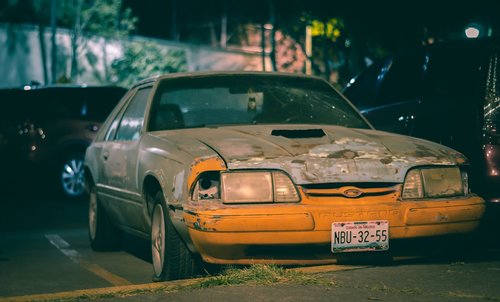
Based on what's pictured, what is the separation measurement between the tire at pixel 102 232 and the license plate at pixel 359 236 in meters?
3.18

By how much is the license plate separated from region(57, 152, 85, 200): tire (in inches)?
383

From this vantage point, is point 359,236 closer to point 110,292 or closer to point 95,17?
point 110,292

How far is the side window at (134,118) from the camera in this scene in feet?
25.6

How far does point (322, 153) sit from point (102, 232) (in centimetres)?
320

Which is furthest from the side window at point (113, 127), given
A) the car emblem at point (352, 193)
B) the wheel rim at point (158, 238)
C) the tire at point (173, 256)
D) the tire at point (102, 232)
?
the car emblem at point (352, 193)

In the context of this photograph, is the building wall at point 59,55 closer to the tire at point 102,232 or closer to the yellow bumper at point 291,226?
the tire at point 102,232

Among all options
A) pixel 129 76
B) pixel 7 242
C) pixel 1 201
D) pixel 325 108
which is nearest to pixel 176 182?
pixel 325 108

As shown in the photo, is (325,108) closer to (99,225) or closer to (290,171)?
(290,171)

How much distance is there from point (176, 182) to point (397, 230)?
4.47ft

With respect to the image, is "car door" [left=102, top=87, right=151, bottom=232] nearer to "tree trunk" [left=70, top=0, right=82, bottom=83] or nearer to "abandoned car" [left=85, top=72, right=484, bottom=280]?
"abandoned car" [left=85, top=72, right=484, bottom=280]

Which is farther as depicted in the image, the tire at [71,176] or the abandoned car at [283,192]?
the tire at [71,176]

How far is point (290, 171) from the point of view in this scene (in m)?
6.12

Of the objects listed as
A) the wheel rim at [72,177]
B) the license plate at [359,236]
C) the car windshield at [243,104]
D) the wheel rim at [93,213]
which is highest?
the car windshield at [243,104]

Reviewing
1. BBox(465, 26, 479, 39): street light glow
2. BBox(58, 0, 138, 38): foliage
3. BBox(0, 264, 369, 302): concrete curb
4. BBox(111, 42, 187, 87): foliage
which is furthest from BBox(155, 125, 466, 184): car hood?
BBox(111, 42, 187, 87): foliage
